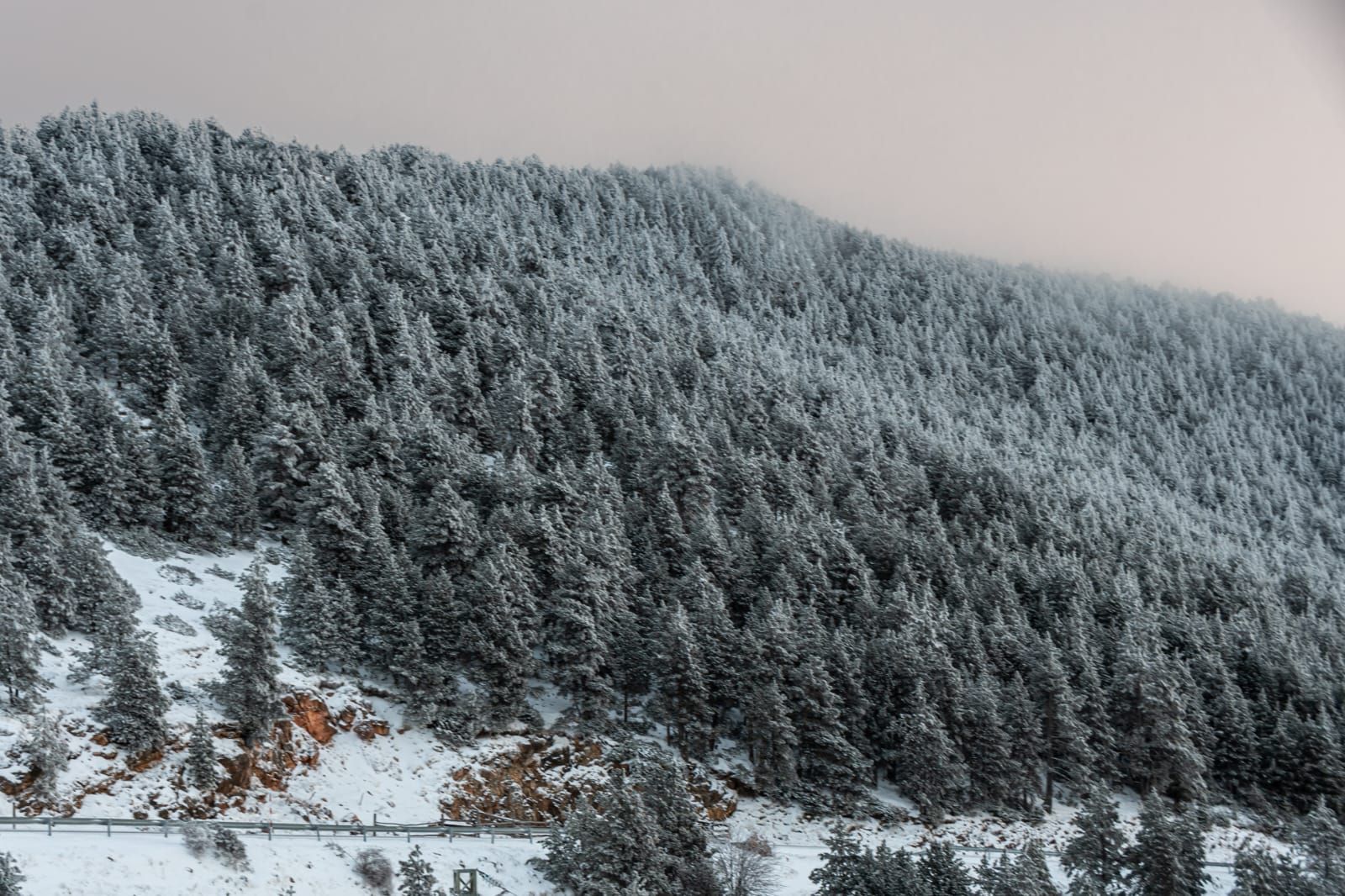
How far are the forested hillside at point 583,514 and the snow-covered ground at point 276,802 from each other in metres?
1.78

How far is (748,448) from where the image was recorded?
8756cm

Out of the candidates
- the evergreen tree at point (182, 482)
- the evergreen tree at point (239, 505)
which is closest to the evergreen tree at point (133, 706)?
the evergreen tree at point (182, 482)

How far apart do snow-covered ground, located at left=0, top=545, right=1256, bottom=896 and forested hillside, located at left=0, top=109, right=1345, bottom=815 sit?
1780 millimetres

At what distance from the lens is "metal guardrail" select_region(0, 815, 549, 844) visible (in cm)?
2916

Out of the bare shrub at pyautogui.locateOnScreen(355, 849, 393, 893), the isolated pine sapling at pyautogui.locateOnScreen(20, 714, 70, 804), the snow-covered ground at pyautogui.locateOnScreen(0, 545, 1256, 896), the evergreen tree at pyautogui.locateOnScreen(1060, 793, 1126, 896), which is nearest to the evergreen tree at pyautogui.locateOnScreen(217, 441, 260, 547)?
the snow-covered ground at pyautogui.locateOnScreen(0, 545, 1256, 896)

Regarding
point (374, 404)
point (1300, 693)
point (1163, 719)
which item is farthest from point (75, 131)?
point (1300, 693)

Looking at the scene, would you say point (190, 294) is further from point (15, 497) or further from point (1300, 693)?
point (1300, 693)

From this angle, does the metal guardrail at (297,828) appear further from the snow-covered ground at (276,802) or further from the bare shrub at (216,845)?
the bare shrub at (216,845)

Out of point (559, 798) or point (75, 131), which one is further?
point (75, 131)

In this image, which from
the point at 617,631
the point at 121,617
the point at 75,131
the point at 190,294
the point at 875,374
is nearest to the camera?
the point at 121,617

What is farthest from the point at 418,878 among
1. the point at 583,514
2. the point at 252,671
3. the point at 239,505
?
the point at 583,514

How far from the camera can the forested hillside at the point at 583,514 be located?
51.9 m

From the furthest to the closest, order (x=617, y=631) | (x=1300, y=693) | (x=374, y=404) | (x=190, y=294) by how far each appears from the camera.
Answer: (x=190, y=294), (x=374, y=404), (x=1300, y=693), (x=617, y=631)

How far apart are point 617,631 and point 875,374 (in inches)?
3860
